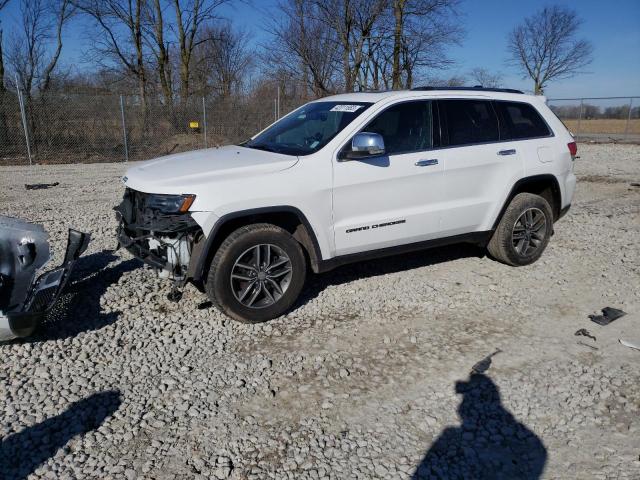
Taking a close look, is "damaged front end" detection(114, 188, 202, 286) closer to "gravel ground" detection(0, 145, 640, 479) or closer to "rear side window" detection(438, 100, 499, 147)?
"gravel ground" detection(0, 145, 640, 479)

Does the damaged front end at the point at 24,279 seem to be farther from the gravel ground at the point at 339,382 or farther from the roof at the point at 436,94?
the roof at the point at 436,94

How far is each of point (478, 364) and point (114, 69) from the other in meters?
23.0

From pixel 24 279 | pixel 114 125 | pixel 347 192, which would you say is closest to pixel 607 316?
pixel 347 192

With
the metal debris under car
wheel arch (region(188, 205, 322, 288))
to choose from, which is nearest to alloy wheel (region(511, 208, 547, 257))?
the metal debris under car

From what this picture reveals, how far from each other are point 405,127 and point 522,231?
6.38ft

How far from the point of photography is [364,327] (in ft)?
14.2

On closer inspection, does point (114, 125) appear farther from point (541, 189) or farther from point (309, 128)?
point (541, 189)

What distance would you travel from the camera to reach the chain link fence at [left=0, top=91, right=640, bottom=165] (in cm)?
1432

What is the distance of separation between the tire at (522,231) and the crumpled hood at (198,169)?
263 cm

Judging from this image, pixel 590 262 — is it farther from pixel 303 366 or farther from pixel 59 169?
pixel 59 169

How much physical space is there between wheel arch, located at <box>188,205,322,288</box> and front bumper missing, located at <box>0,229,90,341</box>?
40.4 inches

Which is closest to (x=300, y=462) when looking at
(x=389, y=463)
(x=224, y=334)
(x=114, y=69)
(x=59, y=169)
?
(x=389, y=463)

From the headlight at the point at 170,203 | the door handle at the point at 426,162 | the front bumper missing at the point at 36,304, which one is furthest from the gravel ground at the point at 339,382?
the door handle at the point at 426,162

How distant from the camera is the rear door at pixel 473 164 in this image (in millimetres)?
5047
